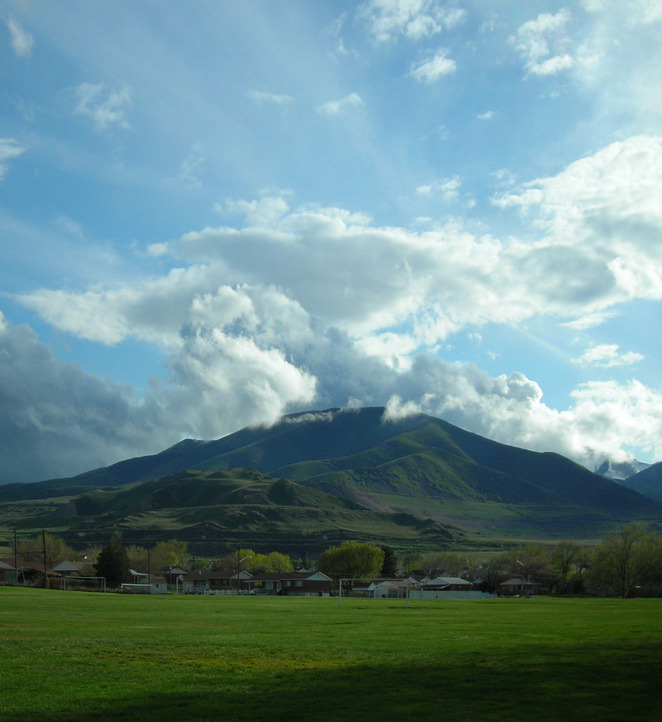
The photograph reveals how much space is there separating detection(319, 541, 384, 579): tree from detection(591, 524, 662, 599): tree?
47.6 meters

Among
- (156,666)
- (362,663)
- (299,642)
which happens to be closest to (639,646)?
(362,663)

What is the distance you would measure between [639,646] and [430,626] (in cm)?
1288

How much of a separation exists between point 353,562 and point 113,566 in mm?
53867

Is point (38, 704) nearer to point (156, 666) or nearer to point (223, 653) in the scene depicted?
point (156, 666)

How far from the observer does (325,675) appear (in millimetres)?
17203

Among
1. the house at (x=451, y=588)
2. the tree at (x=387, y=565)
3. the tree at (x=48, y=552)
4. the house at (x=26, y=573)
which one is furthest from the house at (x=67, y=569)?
the house at (x=451, y=588)

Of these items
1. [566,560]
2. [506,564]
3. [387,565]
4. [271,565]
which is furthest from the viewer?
[271,565]

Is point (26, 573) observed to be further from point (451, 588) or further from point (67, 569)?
point (451, 588)

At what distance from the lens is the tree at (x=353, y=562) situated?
148 metres

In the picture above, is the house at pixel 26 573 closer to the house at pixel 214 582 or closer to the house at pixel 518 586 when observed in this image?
the house at pixel 214 582

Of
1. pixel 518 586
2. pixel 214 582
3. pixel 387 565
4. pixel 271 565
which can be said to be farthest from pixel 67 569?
pixel 518 586

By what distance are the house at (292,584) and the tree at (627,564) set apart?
4660cm

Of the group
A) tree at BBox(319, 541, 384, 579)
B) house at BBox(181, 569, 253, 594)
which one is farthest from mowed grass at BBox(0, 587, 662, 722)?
tree at BBox(319, 541, 384, 579)

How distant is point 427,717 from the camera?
42.7ft
